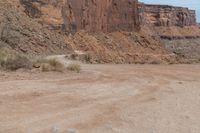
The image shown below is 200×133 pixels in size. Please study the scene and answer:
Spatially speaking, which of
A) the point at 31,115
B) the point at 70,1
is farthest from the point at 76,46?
the point at 31,115

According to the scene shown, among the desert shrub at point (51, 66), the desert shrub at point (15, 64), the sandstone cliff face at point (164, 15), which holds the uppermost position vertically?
the desert shrub at point (15, 64)

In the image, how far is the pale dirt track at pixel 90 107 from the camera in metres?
9.97

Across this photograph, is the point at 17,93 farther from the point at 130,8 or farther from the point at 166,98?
the point at 130,8

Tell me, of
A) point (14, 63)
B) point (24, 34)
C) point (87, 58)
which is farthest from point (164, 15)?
point (14, 63)

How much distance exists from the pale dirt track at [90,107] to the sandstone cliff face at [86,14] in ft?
117

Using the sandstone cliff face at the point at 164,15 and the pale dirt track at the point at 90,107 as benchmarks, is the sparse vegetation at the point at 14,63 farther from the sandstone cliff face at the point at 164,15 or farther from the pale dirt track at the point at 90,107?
the sandstone cliff face at the point at 164,15

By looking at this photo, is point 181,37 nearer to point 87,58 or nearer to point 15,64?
point 87,58

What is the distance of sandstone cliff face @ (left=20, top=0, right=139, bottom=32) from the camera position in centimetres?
5288

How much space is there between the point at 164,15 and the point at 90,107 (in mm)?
124772

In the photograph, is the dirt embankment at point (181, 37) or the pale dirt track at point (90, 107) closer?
the pale dirt track at point (90, 107)

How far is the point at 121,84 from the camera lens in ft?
59.6

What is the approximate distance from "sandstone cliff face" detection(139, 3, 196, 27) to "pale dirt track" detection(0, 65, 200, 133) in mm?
106706

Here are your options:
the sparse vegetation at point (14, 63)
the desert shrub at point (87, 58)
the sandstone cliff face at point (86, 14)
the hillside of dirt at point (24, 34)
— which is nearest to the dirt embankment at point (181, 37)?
the sandstone cliff face at point (86, 14)

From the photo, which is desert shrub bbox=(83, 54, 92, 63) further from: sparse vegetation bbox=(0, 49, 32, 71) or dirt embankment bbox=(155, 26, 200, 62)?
dirt embankment bbox=(155, 26, 200, 62)
